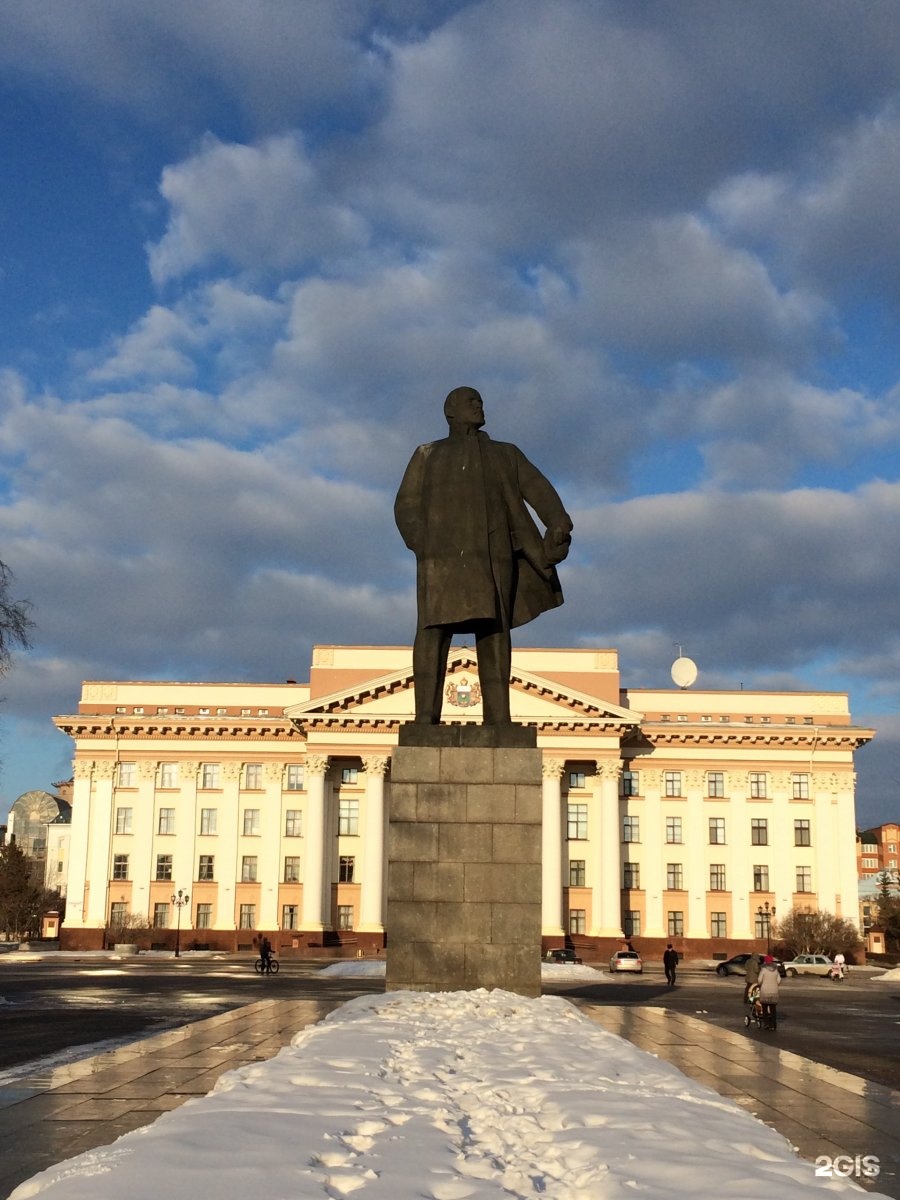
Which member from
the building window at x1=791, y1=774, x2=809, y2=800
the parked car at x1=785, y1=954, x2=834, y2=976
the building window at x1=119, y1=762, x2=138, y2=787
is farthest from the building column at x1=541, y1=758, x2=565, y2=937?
the building window at x1=119, y1=762, x2=138, y2=787

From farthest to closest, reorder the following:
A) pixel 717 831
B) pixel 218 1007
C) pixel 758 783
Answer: pixel 758 783, pixel 717 831, pixel 218 1007

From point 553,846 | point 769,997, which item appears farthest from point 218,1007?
point 553,846

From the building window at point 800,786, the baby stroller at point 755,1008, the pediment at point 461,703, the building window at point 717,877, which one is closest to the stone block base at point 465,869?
the baby stroller at point 755,1008

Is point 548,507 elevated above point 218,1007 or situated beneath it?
elevated above

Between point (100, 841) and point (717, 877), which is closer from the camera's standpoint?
point (717, 877)

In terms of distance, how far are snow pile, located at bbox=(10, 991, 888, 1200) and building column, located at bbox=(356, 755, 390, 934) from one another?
58.9m

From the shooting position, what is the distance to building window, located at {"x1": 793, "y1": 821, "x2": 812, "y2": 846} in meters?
69.8

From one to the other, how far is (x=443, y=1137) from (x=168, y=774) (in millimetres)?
68727

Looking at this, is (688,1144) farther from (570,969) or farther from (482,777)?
(570,969)

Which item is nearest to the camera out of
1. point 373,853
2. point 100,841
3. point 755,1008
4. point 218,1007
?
point 755,1008

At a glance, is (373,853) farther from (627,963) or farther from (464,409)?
(464,409)

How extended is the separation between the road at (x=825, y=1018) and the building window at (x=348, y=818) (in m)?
33.1

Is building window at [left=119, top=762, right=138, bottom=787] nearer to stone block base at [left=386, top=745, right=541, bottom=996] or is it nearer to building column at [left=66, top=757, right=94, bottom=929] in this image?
building column at [left=66, top=757, right=94, bottom=929]

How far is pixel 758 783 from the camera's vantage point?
70.6m
